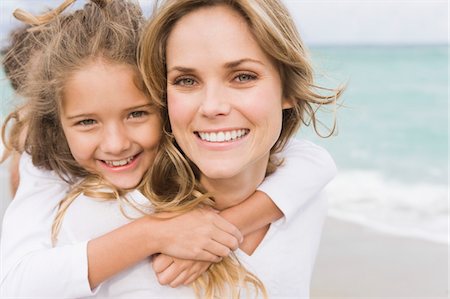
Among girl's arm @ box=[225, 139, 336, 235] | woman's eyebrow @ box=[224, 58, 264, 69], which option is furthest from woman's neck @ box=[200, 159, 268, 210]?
woman's eyebrow @ box=[224, 58, 264, 69]

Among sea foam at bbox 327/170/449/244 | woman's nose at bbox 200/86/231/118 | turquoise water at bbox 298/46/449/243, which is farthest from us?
turquoise water at bbox 298/46/449/243

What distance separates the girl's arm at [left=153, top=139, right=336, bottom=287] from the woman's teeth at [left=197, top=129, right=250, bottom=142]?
337 millimetres

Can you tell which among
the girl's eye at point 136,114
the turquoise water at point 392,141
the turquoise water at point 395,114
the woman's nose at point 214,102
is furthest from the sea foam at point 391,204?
the woman's nose at point 214,102

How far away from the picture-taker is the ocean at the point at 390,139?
6852 mm

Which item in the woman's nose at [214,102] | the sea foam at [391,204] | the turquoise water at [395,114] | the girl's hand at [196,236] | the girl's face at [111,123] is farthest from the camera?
the turquoise water at [395,114]

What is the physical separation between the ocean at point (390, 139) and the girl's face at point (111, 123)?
70 cm

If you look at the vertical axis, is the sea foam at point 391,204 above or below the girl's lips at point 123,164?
below

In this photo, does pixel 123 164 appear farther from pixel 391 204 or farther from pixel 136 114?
pixel 391 204

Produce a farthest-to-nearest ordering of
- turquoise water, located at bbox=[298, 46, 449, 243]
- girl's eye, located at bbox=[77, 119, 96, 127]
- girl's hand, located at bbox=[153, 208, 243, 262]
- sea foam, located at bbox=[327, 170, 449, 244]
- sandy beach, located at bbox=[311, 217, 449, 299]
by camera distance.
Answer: turquoise water, located at bbox=[298, 46, 449, 243] < sea foam, located at bbox=[327, 170, 449, 244] < sandy beach, located at bbox=[311, 217, 449, 299] < girl's eye, located at bbox=[77, 119, 96, 127] < girl's hand, located at bbox=[153, 208, 243, 262]

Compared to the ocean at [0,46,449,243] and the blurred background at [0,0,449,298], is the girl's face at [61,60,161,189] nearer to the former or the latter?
the blurred background at [0,0,449,298]

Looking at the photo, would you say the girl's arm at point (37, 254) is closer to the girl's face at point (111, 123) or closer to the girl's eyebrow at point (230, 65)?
the girl's face at point (111, 123)

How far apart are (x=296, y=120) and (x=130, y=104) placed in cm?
69

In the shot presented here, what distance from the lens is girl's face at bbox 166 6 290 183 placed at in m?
2.30

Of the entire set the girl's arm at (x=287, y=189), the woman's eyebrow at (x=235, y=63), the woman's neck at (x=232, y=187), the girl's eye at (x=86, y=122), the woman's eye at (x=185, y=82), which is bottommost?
the girl's arm at (x=287, y=189)
